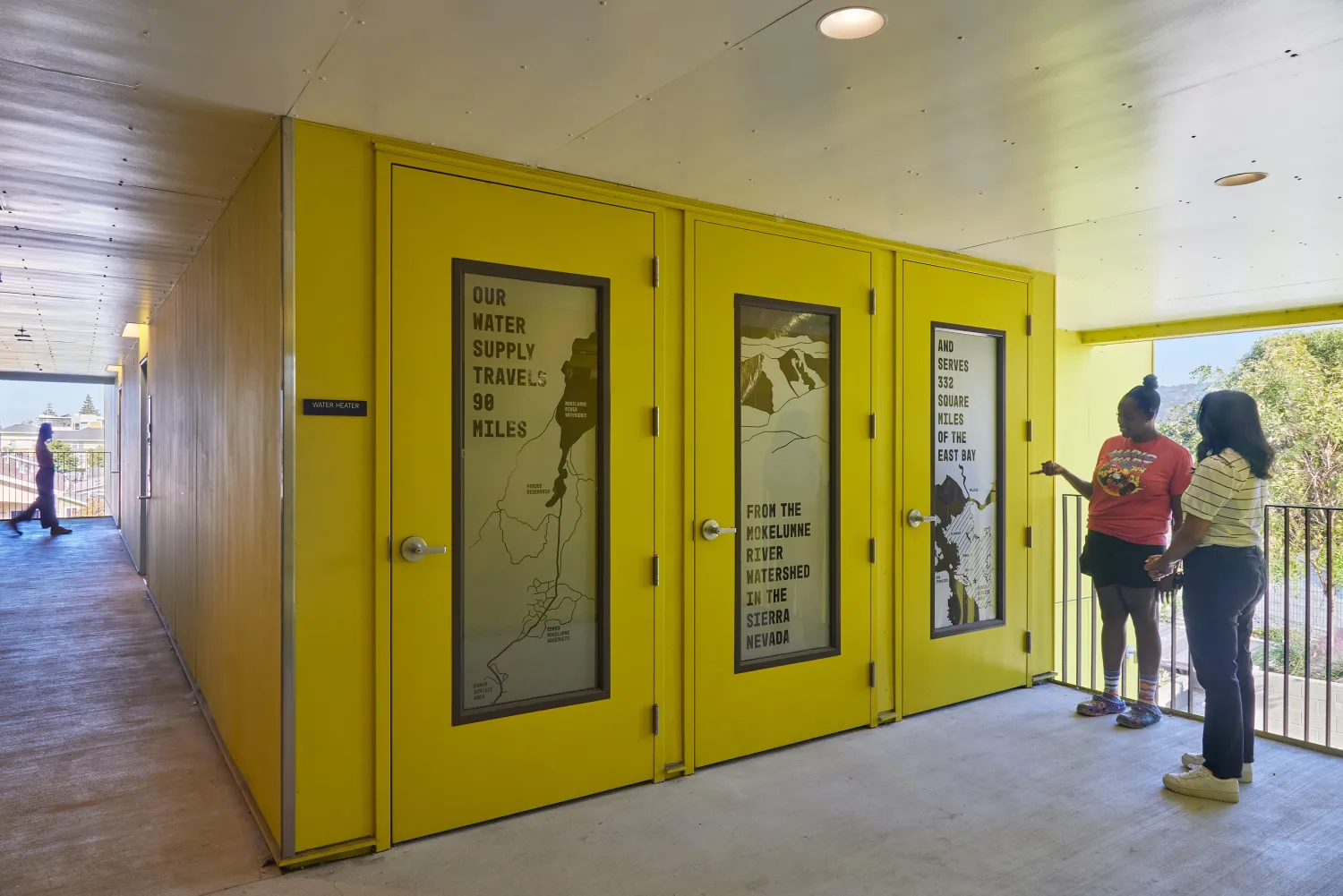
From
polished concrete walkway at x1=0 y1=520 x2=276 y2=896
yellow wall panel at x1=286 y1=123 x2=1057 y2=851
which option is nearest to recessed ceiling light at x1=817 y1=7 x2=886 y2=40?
yellow wall panel at x1=286 y1=123 x2=1057 y2=851

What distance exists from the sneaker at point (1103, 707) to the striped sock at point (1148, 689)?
0.11m

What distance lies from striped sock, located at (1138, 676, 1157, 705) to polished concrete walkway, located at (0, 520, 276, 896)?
13.8 ft

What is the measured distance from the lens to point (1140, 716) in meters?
4.27

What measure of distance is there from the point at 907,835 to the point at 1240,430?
208 centimetres

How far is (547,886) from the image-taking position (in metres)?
2.62

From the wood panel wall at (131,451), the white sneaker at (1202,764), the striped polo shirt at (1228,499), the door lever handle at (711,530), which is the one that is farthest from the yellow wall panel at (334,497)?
the wood panel wall at (131,451)

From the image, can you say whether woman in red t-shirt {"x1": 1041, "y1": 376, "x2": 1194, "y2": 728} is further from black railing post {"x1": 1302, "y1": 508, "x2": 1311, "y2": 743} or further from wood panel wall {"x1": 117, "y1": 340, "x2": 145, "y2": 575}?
wood panel wall {"x1": 117, "y1": 340, "x2": 145, "y2": 575}

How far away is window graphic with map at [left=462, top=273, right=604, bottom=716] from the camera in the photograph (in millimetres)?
3088

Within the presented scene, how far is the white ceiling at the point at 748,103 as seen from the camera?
2.06 metres

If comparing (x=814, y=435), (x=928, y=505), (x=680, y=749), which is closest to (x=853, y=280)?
(x=814, y=435)

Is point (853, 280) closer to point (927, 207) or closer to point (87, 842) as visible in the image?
point (927, 207)

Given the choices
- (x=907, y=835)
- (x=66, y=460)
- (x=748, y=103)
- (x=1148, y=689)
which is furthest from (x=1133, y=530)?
(x=66, y=460)

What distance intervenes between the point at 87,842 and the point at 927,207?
4.23 meters

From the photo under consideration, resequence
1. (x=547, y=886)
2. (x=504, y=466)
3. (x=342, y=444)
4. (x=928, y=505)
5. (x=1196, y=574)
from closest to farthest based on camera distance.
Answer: (x=547, y=886) → (x=342, y=444) → (x=504, y=466) → (x=1196, y=574) → (x=928, y=505)
